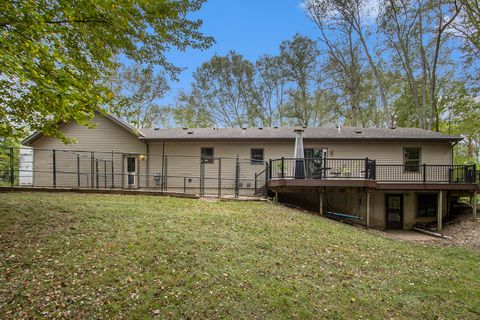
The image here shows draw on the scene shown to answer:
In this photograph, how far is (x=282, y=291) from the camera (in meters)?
4.71

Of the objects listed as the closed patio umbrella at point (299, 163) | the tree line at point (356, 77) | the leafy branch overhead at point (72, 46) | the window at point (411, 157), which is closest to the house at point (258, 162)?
the window at point (411, 157)

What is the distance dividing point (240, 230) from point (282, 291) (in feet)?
9.92

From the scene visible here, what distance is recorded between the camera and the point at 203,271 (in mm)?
5059

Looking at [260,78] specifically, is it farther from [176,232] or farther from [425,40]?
[176,232]

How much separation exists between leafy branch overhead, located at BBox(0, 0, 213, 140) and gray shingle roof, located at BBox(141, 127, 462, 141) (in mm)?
7245

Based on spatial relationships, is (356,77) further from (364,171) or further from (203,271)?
(203,271)

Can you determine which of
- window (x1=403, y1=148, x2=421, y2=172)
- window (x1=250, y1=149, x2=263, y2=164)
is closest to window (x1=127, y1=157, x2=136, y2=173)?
window (x1=250, y1=149, x2=263, y2=164)

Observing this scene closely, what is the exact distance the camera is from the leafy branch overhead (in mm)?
5090

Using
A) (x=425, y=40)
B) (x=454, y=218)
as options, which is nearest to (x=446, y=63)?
(x=425, y=40)

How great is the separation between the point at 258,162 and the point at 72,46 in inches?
412

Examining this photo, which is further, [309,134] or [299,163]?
[309,134]

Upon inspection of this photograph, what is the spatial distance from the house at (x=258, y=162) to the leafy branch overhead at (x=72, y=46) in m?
7.00

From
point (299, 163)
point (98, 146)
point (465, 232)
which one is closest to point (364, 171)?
point (299, 163)

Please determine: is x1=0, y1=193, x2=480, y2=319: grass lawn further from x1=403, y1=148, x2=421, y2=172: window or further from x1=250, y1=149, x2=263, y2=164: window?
x1=250, y1=149, x2=263, y2=164: window
